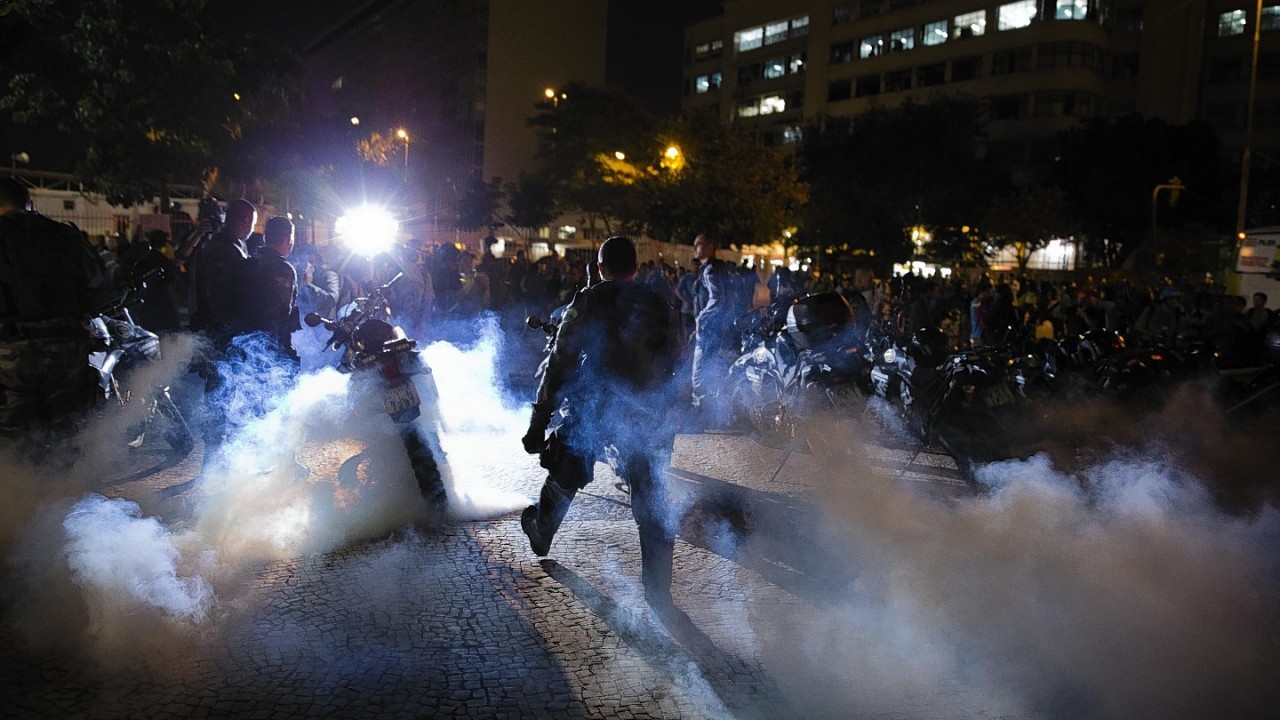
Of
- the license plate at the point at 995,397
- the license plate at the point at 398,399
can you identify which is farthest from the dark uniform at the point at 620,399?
the license plate at the point at 995,397

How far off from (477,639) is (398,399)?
198cm

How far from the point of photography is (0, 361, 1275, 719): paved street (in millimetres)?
3436

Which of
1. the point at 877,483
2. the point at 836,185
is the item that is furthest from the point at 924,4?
the point at 877,483

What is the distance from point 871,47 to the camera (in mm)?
61750

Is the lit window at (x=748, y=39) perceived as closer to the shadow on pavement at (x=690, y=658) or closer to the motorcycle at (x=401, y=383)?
the motorcycle at (x=401, y=383)

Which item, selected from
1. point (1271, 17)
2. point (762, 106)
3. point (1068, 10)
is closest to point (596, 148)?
point (1068, 10)

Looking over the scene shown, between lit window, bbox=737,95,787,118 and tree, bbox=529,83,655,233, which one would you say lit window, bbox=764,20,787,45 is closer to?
lit window, bbox=737,95,787,118

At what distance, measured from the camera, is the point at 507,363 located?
13508 millimetres

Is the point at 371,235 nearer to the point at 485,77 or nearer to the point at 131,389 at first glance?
the point at 131,389

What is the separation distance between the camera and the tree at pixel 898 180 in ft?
145

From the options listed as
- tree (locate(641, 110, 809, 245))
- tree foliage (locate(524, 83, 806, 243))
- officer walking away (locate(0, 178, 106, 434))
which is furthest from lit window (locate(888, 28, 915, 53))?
officer walking away (locate(0, 178, 106, 434))

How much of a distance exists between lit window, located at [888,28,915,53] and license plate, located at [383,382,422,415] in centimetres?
6096

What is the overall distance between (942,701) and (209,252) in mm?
5174

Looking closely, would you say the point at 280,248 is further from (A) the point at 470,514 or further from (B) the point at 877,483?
(B) the point at 877,483
